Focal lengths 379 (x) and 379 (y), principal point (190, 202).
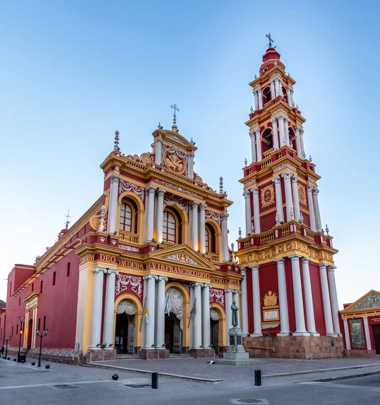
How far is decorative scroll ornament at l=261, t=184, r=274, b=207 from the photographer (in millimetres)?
31653

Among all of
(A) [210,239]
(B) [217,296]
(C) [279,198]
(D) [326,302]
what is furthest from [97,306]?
(D) [326,302]

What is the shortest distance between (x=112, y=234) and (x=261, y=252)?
41.4 feet

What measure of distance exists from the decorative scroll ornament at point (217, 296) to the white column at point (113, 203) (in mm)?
9687

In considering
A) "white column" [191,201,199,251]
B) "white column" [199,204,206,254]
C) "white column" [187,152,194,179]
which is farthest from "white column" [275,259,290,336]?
"white column" [187,152,194,179]

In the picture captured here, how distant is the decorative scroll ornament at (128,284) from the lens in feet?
77.9

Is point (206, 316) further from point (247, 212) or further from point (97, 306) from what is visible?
point (247, 212)

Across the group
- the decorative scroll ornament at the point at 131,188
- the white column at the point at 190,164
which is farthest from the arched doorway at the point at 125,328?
the white column at the point at 190,164

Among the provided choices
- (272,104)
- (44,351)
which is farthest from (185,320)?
(272,104)

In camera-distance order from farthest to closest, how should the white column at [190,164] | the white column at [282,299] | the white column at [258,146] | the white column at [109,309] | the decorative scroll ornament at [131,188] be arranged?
the white column at [258,146] < the white column at [190,164] < the white column at [282,299] < the decorative scroll ornament at [131,188] < the white column at [109,309]

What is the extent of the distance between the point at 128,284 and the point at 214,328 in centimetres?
921

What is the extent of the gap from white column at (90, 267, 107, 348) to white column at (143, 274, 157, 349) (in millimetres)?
3022

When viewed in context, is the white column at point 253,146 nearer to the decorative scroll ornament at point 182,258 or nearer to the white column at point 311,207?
the white column at point 311,207

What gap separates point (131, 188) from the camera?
2681cm

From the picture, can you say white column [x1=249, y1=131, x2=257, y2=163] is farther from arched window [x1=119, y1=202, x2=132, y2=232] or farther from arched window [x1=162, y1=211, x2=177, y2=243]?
arched window [x1=119, y1=202, x2=132, y2=232]
